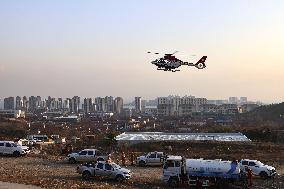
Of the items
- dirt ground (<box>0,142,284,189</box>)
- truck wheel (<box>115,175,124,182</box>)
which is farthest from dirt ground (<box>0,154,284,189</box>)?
truck wheel (<box>115,175,124,182</box>)

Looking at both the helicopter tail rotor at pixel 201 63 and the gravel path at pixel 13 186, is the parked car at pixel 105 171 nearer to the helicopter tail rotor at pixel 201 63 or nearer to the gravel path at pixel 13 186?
the gravel path at pixel 13 186

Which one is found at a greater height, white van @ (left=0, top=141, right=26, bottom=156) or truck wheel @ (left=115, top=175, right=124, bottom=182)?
white van @ (left=0, top=141, right=26, bottom=156)

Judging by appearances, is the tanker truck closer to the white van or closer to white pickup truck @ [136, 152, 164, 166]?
white pickup truck @ [136, 152, 164, 166]

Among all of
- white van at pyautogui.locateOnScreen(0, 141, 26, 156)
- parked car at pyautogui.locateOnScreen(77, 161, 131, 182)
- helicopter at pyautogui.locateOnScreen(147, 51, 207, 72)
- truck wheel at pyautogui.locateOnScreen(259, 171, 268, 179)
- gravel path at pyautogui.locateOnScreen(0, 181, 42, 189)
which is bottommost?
truck wheel at pyautogui.locateOnScreen(259, 171, 268, 179)

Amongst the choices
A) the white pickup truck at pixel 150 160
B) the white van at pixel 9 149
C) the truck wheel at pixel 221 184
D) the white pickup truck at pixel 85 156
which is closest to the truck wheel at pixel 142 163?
the white pickup truck at pixel 150 160

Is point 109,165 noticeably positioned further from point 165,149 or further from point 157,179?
point 165,149

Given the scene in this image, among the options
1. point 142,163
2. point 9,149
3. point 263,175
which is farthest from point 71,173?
point 263,175
